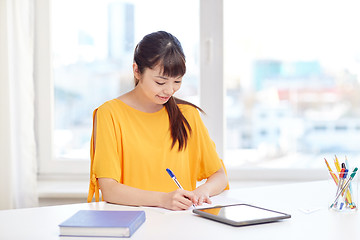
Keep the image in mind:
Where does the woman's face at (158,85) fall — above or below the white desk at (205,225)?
above

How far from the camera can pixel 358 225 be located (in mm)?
1264

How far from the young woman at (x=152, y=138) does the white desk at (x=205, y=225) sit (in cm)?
20

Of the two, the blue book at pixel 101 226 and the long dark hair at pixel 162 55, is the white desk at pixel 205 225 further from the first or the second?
the long dark hair at pixel 162 55

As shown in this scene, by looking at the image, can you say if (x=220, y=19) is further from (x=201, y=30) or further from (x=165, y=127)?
(x=165, y=127)

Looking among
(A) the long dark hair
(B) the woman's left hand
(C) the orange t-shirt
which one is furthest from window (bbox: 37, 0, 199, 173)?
(B) the woman's left hand

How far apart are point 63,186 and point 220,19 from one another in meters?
1.30

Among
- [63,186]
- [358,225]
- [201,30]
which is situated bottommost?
[63,186]

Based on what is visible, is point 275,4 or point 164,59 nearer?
point 164,59

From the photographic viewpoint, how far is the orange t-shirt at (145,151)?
1.70 meters

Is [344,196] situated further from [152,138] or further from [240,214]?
[152,138]

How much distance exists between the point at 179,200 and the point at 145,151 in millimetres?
427

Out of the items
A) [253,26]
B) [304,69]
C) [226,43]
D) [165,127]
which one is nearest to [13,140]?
[165,127]

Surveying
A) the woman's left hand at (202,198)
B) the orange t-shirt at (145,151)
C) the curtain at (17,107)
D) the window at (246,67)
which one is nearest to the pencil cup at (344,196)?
the woman's left hand at (202,198)

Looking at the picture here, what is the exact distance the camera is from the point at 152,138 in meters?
1.83
